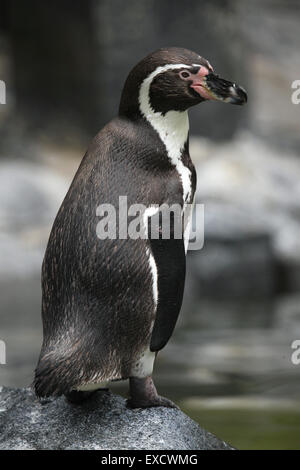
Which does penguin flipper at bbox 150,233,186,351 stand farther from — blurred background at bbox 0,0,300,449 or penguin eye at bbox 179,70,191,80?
blurred background at bbox 0,0,300,449

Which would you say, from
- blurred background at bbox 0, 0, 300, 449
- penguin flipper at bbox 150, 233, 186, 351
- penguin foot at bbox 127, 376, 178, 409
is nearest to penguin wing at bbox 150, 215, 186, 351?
penguin flipper at bbox 150, 233, 186, 351

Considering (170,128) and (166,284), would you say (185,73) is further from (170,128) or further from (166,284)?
(166,284)

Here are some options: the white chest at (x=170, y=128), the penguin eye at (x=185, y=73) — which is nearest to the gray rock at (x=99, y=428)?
the white chest at (x=170, y=128)

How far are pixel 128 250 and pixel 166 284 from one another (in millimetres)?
132

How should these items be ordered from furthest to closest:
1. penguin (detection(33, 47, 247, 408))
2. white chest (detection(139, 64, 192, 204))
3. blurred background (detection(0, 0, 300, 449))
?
blurred background (detection(0, 0, 300, 449)) → white chest (detection(139, 64, 192, 204)) → penguin (detection(33, 47, 247, 408))

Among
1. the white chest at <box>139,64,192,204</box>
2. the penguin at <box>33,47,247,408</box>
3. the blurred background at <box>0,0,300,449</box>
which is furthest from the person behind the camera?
the blurred background at <box>0,0,300,449</box>

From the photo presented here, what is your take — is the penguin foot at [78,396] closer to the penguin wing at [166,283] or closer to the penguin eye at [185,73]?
the penguin wing at [166,283]

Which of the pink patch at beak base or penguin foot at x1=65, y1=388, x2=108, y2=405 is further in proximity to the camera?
penguin foot at x1=65, y1=388, x2=108, y2=405

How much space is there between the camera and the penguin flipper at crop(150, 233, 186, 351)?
7.57 ft

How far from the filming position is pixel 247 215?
7.12 metres

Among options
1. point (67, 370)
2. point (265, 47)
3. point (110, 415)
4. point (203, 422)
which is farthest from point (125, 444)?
point (265, 47)

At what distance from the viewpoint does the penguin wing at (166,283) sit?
231 cm

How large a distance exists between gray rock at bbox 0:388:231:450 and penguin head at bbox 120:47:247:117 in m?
0.79

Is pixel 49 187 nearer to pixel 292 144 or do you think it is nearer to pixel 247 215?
pixel 247 215
